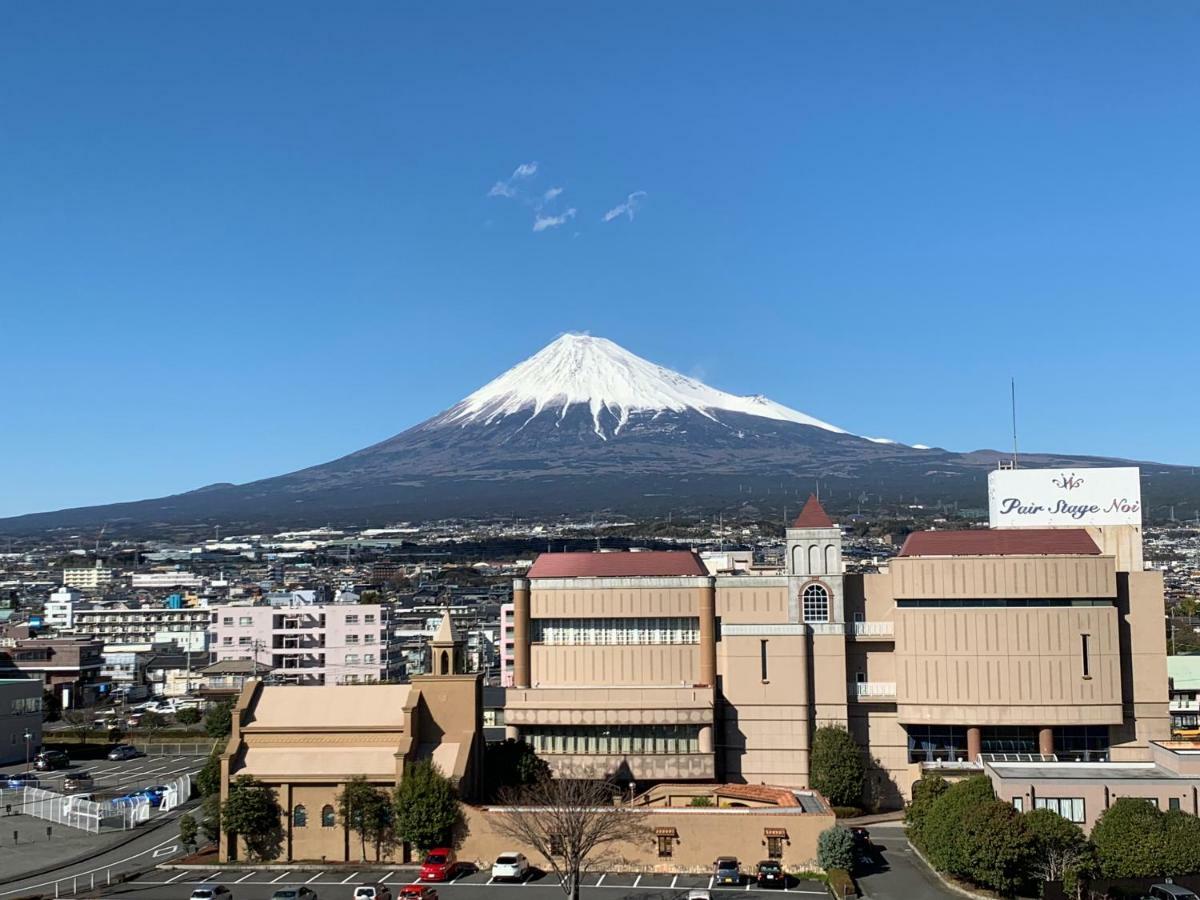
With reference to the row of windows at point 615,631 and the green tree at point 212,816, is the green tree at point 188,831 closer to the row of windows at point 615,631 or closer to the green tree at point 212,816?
the green tree at point 212,816

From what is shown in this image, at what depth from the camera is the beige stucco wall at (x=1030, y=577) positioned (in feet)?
203

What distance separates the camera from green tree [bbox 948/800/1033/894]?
4528 cm

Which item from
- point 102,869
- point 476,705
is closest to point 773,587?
point 476,705

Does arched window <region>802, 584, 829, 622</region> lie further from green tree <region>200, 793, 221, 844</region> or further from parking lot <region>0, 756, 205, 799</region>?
parking lot <region>0, 756, 205, 799</region>

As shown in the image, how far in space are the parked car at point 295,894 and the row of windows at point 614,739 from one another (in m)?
18.1

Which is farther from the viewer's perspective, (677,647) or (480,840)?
(677,647)

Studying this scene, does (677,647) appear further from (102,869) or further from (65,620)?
(65,620)

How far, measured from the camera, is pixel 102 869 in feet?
169

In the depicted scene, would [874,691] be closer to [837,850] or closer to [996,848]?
[837,850]

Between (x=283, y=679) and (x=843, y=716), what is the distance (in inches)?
2136

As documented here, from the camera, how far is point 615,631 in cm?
6656

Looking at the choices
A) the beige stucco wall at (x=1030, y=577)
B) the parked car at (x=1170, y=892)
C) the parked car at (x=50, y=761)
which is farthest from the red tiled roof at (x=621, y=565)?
the parked car at (x=50, y=761)

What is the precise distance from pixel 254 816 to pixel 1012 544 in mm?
36071

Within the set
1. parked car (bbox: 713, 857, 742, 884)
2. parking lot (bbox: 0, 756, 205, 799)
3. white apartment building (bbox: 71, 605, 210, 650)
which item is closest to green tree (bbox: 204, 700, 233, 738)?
parking lot (bbox: 0, 756, 205, 799)
